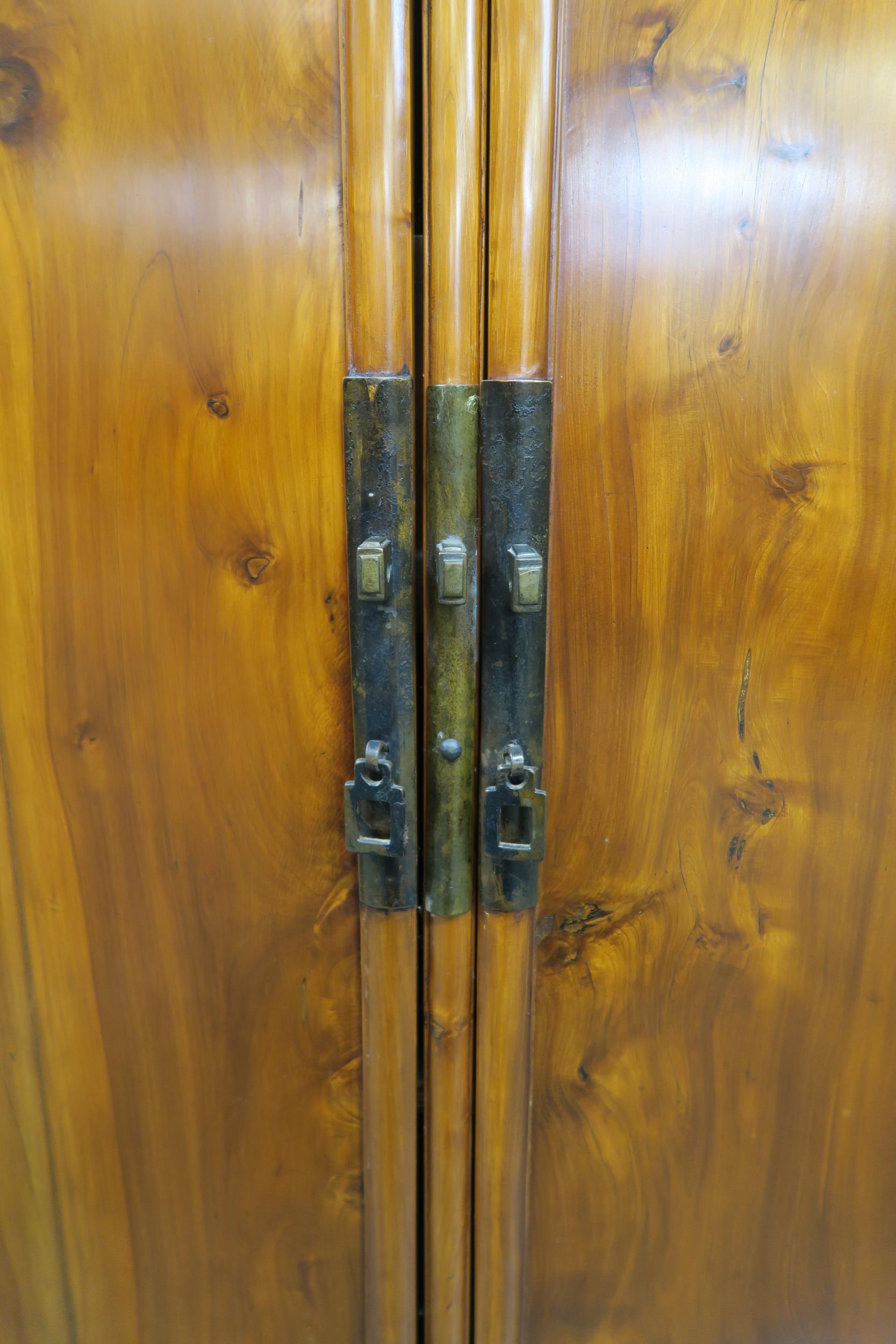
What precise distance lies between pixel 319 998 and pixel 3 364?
50 cm

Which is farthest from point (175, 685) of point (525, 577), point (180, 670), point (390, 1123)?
point (390, 1123)

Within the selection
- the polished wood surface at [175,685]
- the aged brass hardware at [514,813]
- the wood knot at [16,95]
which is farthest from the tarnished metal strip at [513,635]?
the wood knot at [16,95]

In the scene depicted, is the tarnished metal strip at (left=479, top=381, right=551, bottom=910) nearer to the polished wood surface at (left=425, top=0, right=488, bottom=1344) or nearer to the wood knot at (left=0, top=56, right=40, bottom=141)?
the polished wood surface at (left=425, top=0, right=488, bottom=1344)

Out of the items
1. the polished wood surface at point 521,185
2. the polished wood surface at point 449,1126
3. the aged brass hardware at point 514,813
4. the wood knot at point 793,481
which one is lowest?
the polished wood surface at point 449,1126

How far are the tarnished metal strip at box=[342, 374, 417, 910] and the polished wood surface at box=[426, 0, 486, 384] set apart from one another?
43 mm

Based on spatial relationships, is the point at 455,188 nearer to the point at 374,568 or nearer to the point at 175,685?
the point at 374,568

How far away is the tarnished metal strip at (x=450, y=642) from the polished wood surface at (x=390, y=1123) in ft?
0.16

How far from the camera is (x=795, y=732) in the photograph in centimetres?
57

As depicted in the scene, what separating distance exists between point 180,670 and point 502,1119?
0.41 metres

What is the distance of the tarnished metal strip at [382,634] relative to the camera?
510 millimetres

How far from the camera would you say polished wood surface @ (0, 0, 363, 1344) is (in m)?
0.50

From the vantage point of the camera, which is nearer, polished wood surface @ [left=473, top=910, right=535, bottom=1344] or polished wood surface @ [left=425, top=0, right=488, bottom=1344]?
polished wood surface @ [left=425, top=0, right=488, bottom=1344]

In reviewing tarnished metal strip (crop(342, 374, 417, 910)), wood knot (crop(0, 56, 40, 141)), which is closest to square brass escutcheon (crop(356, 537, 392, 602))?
tarnished metal strip (crop(342, 374, 417, 910))

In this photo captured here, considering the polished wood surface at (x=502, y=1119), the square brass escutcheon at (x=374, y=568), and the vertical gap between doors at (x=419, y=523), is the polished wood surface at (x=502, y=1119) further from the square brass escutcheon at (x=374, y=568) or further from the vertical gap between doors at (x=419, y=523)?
the square brass escutcheon at (x=374, y=568)
